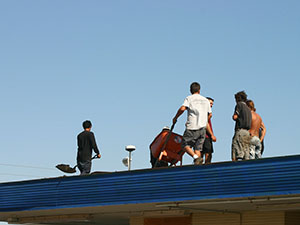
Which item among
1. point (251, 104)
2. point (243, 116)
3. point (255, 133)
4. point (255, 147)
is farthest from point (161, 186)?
point (251, 104)

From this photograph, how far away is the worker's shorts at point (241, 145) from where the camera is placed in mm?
12977

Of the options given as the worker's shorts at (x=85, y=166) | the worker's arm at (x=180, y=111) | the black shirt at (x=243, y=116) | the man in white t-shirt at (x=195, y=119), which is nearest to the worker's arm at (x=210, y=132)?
the man in white t-shirt at (x=195, y=119)

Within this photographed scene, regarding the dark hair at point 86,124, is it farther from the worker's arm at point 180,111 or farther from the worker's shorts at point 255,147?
the worker's shorts at point 255,147

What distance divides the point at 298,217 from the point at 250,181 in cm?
218

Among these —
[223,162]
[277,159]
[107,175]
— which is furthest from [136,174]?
[277,159]

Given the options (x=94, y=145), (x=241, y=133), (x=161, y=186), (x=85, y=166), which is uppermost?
(x=94, y=145)

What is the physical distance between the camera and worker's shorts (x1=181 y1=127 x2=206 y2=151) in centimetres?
A: 1339

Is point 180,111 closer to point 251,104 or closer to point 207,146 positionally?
point 207,146

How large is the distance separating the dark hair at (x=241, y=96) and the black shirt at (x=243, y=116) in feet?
0.67

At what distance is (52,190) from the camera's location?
1464 cm

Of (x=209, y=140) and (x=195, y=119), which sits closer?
(x=195, y=119)

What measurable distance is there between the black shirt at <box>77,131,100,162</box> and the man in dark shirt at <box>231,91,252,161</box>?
12.9ft

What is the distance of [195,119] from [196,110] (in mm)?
200

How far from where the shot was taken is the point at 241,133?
1308 centimetres
